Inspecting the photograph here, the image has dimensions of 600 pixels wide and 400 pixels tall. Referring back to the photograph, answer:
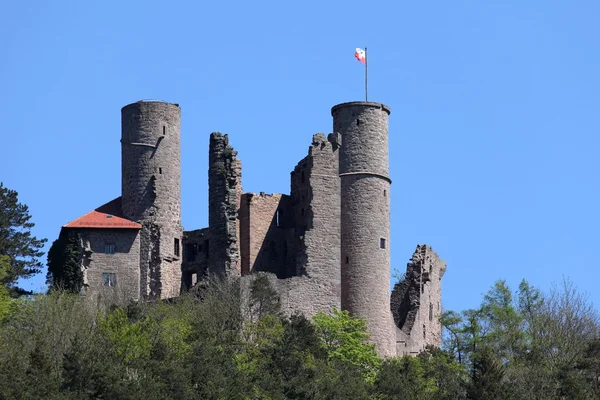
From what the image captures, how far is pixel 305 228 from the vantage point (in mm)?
91375

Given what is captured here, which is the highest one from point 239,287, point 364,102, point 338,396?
point 364,102

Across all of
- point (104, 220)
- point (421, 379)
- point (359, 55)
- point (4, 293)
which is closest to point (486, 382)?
point (421, 379)

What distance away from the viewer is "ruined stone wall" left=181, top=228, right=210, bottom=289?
9488 centimetres

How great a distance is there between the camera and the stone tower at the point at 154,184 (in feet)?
311

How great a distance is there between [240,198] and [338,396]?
1912cm

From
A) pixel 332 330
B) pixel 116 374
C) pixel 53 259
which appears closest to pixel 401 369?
pixel 332 330

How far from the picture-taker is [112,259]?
94.5 m

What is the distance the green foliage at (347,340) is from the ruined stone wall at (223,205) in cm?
489

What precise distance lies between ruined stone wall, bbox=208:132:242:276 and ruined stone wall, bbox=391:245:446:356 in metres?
8.26

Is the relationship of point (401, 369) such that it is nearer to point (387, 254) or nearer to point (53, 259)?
point (387, 254)

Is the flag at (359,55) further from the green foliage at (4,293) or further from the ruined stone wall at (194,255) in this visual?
the green foliage at (4,293)

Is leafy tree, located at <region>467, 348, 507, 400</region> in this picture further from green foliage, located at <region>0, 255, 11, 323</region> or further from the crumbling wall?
green foliage, located at <region>0, 255, 11, 323</region>

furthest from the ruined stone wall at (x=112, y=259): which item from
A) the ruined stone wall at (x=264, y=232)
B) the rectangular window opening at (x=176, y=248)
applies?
the ruined stone wall at (x=264, y=232)

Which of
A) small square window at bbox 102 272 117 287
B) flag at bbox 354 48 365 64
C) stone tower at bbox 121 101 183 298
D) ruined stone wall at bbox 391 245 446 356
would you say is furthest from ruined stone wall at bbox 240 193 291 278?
flag at bbox 354 48 365 64
